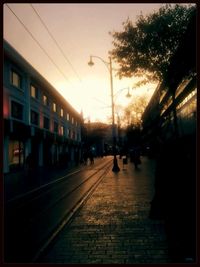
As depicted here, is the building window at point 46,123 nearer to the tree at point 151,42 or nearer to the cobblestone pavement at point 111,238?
the tree at point 151,42

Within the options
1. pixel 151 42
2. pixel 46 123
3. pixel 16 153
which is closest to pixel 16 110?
pixel 16 153

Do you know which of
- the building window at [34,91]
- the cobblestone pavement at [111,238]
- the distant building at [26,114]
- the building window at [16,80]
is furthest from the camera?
the building window at [34,91]

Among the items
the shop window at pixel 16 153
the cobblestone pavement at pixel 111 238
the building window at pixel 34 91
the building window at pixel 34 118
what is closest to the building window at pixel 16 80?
the building window at pixel 34 91

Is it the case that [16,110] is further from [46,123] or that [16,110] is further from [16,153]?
[46,123]

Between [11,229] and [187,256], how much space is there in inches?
166

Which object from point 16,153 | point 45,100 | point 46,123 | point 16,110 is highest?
point 45,100

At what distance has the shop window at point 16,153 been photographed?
23625 mm

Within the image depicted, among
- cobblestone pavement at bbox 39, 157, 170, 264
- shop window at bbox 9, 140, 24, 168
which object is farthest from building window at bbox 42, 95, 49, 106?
cobblestone pavement at bbox 39, 157, 170, 264

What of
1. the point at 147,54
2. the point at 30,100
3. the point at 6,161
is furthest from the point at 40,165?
the point at 147,54

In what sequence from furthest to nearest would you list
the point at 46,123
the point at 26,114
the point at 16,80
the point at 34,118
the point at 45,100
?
the point at 46,123, the point at 45,100, the point at 34,118, the point at 26,114, the point at 16,80

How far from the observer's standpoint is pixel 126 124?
3157 inches

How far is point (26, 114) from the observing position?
87.9 ft

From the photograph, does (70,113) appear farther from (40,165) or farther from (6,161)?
(6,161)

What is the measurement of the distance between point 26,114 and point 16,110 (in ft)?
6.39
